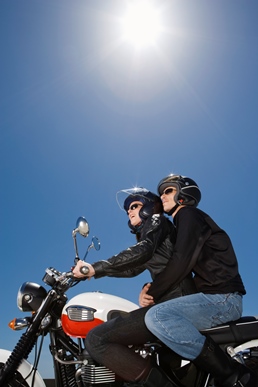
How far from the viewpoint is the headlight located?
498cm

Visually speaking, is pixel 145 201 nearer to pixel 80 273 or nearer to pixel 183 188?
pixel 183 188

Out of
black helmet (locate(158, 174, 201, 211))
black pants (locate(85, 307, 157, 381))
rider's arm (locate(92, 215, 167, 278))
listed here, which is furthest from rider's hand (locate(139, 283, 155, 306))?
black helmet (locate(158, 174, 201, 211))

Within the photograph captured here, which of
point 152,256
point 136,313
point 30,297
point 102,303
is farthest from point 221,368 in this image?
point 30,297

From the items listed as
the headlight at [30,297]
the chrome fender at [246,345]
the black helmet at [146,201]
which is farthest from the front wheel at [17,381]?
the chrome fender at [246,345]

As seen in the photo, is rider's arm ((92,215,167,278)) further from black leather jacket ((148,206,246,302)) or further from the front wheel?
the front wheel

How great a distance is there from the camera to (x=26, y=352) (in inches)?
191

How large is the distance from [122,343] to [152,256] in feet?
3.30

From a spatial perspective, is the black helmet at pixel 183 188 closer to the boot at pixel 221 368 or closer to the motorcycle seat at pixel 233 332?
the motorcycle seat at pixel 233 332

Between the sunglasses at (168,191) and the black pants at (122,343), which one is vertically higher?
the sunglasses at (168,191)

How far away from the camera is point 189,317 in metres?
3.93

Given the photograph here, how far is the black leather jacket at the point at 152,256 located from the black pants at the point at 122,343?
47 cm

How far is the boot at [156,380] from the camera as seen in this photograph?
3857 millimetres

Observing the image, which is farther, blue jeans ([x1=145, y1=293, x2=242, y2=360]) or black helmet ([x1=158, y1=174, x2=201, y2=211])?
black helmet ([x1=158, y1=174, x2=201, y2=211])

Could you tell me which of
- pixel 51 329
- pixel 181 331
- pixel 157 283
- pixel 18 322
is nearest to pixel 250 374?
pixel 181 331
